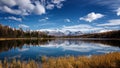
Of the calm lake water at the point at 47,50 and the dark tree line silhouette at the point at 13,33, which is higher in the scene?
the dark tree line silhouette at the point at 13,33

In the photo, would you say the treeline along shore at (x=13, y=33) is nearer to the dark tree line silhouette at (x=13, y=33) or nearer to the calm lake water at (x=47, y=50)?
the dark tree line silhouette at (x=13, y=33)

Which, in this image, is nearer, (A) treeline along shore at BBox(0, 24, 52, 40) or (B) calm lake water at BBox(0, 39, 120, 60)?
(B) calm lake water at BBox(0, 39, 120, 60)

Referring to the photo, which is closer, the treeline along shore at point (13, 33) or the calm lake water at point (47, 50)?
the calm lake water at point (47, 50)

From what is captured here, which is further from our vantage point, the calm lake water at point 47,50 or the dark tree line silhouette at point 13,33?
the dark tree line silhouette at point 13,33

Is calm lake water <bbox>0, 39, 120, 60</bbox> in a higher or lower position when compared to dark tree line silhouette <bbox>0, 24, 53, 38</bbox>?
lower

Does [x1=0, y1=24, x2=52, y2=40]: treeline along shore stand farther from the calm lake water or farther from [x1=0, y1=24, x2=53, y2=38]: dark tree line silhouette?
the calm lake water

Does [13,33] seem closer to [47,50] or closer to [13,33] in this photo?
[13,33]

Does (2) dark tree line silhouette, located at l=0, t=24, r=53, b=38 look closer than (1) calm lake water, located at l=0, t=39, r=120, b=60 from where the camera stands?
No

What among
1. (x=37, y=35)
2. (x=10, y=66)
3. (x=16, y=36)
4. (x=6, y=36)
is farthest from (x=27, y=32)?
(x=10, y=66)

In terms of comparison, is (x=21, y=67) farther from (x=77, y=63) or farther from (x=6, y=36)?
(x=6, y=36)

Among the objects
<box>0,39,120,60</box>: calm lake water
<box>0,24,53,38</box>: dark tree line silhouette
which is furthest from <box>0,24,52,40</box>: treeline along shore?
<box>0,39,120,60</box>: calm lake water

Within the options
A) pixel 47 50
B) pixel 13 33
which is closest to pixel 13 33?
pixel 13 33

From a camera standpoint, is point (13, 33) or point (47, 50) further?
point (13, 33)

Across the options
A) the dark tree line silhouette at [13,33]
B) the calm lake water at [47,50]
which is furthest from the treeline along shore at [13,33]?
the calm lake water at [47,50]
